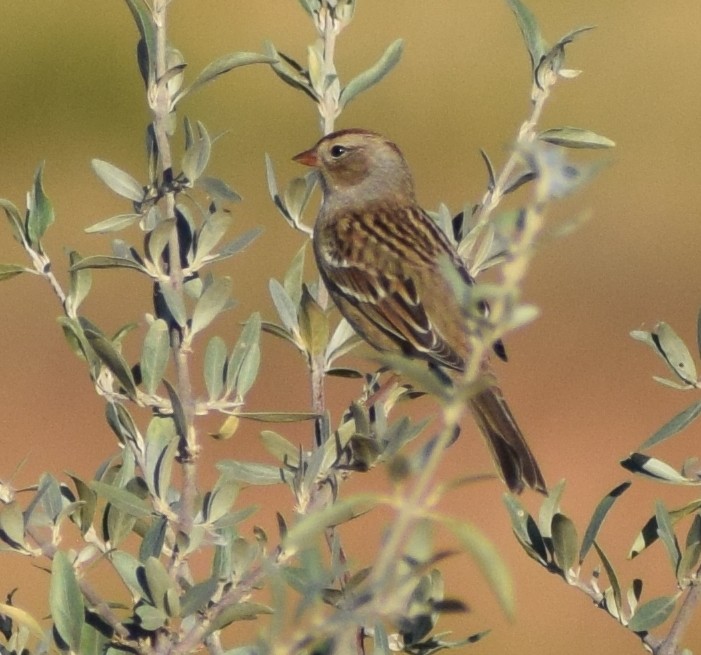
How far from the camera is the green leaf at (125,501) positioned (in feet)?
7.77

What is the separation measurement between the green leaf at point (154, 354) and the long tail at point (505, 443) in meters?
1.75

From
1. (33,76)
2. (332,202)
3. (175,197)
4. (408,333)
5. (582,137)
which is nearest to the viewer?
(175,197)

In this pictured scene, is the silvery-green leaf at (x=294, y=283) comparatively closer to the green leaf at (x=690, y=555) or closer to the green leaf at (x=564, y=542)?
the green leaf at (x=564, y=542)

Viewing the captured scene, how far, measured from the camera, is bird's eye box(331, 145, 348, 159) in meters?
5.69

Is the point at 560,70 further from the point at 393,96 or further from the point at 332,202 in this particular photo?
the point at 393,96

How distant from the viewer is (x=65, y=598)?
7.29ft

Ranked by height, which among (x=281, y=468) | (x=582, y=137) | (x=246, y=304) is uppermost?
(x=246, y=304)

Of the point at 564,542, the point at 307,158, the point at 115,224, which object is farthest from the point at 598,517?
the point at 307,158

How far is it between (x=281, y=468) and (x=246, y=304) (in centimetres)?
966

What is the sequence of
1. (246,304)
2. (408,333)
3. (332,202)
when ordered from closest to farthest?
(408,333), (332,202), (246,304)

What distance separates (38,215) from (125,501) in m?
0.72

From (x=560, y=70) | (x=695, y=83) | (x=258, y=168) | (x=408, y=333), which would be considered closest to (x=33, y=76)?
(x=258, y=168)

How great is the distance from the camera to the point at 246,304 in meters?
12.3

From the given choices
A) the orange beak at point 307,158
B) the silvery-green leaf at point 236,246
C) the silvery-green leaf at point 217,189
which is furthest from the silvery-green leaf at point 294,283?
the orange beak at point 307,158
